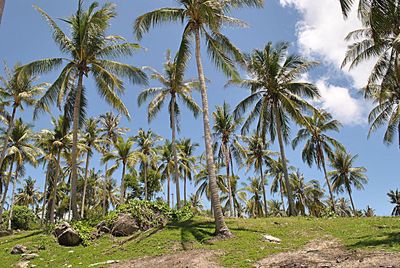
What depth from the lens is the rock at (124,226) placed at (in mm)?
16544

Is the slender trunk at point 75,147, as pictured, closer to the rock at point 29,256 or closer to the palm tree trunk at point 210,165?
the rock at point 29,256

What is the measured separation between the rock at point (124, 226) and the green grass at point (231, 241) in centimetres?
70

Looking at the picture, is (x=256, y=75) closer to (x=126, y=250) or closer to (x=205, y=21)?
(x=205, y=21)

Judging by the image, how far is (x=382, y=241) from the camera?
36.5 ft

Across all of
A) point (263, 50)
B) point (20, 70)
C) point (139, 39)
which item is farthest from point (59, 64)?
point (263, 50)

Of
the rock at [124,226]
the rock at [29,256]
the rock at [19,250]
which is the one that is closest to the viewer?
the rock at [29,256]

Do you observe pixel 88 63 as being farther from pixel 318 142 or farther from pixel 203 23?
pixel 318 142

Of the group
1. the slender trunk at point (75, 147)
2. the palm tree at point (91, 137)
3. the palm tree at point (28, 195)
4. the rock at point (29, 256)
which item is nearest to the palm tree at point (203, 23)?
the slender trunk at point (75, 147)

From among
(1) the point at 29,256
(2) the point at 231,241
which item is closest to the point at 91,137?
(1) the point at 29,256

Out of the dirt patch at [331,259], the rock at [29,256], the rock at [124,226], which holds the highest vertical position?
the rock at [124,226]

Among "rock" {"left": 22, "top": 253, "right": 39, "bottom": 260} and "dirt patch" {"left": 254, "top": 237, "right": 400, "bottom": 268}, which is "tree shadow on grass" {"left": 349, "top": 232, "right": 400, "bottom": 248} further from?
"rock" {"left": 22, "top": 253, "right": 39, "bottom": 260}

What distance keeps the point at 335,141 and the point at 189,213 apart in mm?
16414

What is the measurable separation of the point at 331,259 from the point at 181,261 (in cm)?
464

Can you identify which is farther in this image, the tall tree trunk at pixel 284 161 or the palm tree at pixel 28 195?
the palm tree at pixel 28 195
